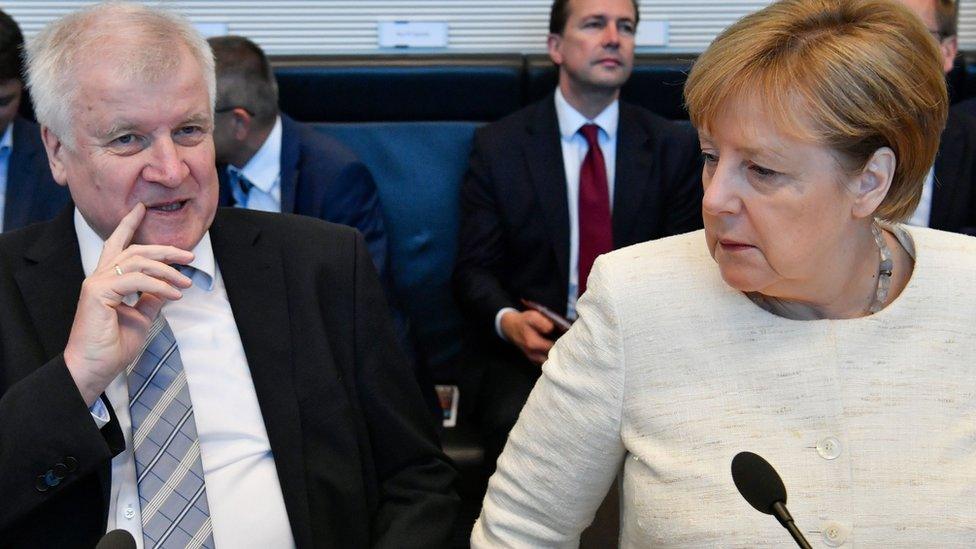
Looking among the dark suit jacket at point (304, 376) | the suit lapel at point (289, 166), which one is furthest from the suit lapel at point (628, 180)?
the dark suit jacket at point (304, 376)

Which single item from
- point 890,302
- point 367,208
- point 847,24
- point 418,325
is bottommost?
point 418,325

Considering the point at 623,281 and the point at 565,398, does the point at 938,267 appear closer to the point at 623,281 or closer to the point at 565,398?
the point at 623,281

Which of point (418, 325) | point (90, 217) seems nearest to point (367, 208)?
point (418, 325)

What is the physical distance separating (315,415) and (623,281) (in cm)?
51

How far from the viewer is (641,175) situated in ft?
9.62

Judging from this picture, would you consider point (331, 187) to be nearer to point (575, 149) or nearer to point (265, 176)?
point (265, 176)

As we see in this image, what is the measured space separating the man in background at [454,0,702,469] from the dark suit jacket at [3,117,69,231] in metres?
1.02

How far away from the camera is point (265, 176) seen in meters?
2.87

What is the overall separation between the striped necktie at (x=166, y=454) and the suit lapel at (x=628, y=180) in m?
1.61

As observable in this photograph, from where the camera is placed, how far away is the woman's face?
4.10 ft

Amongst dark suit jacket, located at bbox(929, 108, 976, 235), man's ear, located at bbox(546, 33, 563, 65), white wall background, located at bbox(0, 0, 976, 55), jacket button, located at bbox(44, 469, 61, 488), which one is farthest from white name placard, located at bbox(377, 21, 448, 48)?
jacket button, located at bbox(44, 469, 61, 488)

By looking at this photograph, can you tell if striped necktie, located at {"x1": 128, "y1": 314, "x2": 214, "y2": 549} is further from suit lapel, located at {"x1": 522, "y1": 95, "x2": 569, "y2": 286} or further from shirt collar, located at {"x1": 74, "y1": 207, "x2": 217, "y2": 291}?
suit lapel, located at {"x1": 522, "y1": 95, "x2": 569, "y2": 286}

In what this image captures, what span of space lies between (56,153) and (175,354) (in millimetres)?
362

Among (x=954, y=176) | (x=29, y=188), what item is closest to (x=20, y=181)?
(x=29, y=188)
